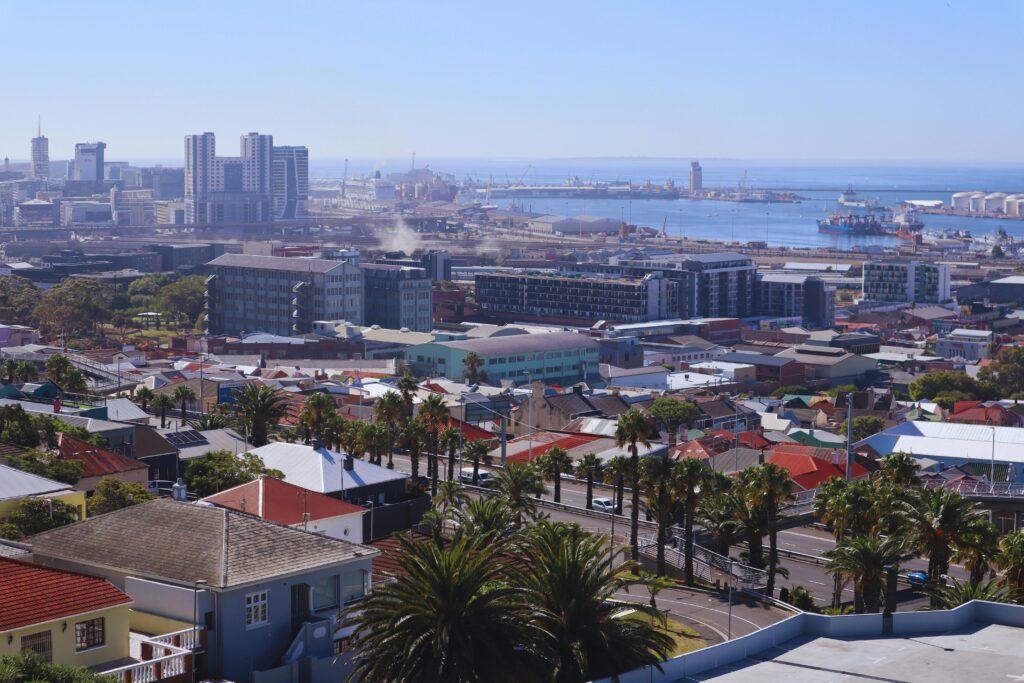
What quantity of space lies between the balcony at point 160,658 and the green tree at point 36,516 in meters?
5.54

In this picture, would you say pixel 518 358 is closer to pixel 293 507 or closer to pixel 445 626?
pixel 293 507

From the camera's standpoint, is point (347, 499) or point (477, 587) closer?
point (477, 587)

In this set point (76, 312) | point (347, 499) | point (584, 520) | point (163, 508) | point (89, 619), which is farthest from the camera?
point (76, 312)

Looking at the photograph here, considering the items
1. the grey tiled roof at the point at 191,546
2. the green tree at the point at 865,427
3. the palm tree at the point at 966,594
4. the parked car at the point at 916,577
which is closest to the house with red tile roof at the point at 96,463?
the grey tiled roof at the point at 191,546

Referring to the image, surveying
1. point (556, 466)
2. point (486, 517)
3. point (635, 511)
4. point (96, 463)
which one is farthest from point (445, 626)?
point (556, 466)

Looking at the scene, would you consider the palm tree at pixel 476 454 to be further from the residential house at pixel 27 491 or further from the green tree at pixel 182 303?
the green tree at pixel 182 303

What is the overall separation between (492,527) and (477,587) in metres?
7.66

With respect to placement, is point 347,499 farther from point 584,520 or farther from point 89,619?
point 89,619

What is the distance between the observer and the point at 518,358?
83.8 m

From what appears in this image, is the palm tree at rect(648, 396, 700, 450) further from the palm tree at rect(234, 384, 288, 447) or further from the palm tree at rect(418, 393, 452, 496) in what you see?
the palm tree at rect(234, 384, 288, 447)

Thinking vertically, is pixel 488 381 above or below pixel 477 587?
below

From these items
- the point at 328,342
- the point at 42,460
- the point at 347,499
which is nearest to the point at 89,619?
the point at 42,460

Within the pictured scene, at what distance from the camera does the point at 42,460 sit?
31.2 metres

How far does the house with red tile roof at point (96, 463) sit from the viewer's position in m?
32.6
